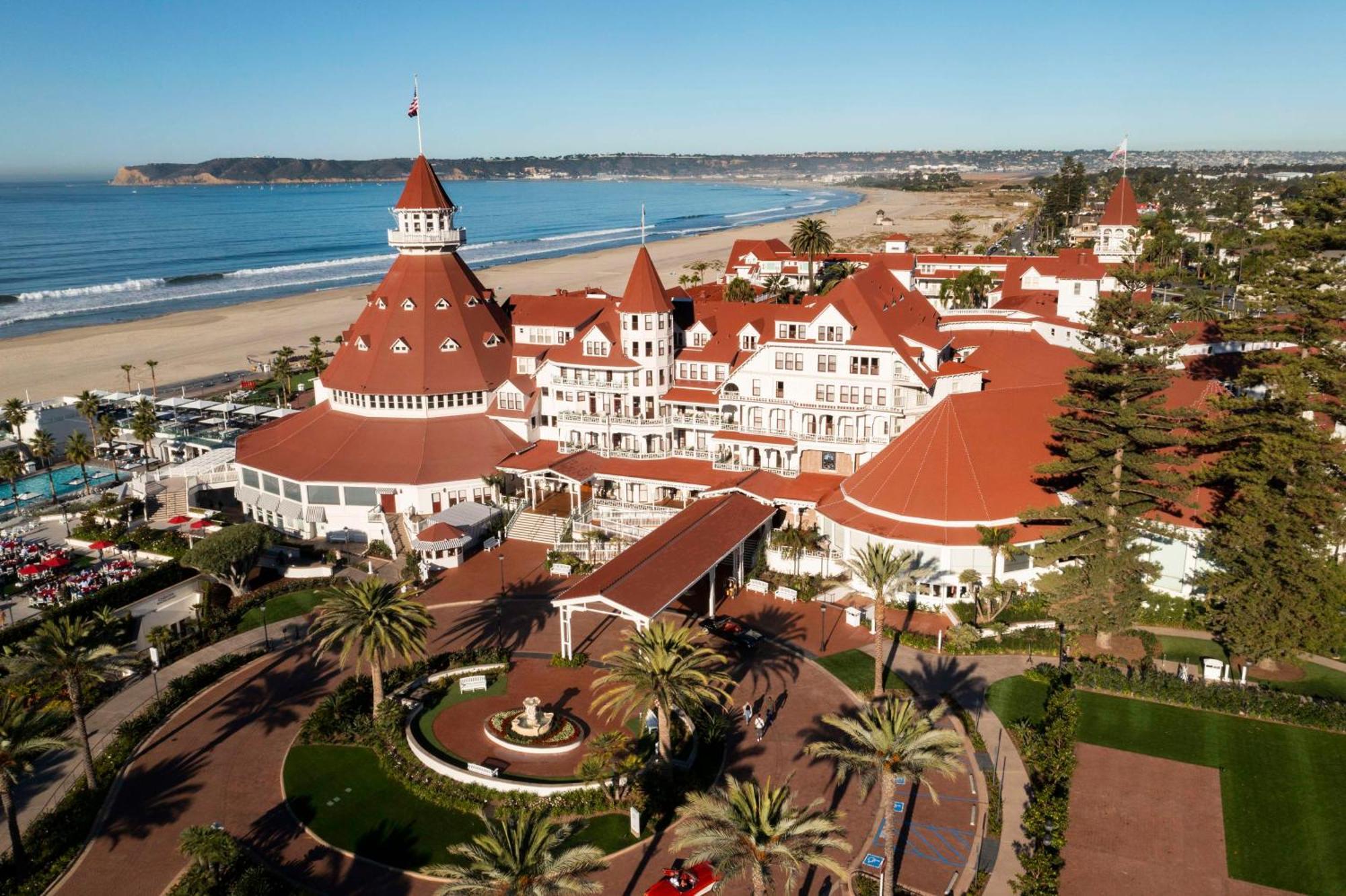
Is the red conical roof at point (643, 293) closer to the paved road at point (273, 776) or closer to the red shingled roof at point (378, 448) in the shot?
the red shingled roof at point (378, 448)

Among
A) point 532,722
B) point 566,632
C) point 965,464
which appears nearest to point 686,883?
point 532,722

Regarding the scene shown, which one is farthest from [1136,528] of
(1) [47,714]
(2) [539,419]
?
(1) [47,714]

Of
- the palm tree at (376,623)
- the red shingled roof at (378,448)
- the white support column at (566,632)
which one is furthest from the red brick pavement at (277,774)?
the red shingled roof at (378,448)

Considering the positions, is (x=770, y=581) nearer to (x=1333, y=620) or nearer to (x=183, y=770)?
(x=1333, y=620)

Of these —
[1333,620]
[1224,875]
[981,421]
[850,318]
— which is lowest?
[1224,875]

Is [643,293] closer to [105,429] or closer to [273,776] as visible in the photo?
[273,776]

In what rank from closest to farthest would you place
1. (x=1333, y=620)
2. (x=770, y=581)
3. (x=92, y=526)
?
(x=1333, y=620)
(x=770, y=581)
(x=92, y=526)

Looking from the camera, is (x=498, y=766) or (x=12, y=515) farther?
(x=12, y=515)

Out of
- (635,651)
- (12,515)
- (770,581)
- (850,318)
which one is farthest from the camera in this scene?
(12,515)
